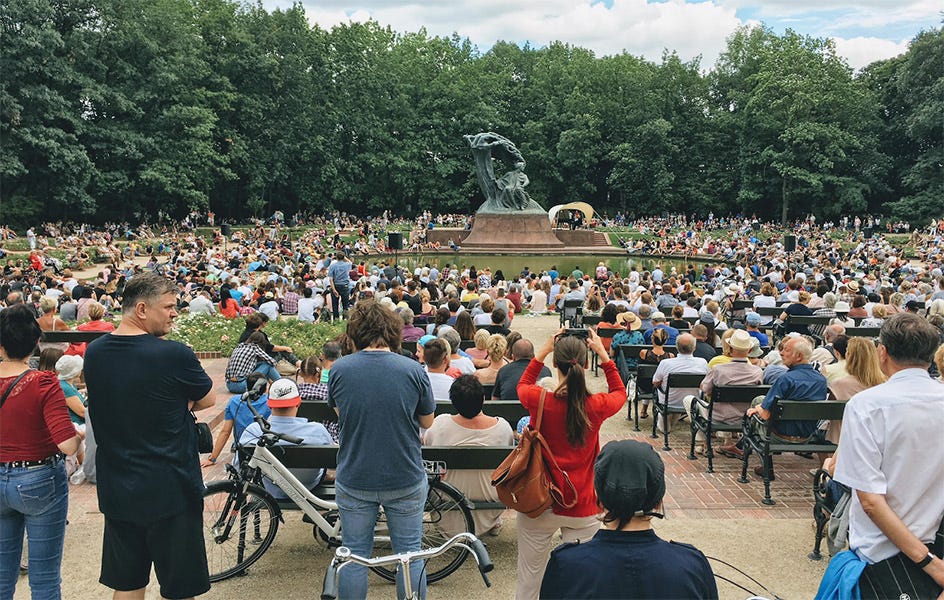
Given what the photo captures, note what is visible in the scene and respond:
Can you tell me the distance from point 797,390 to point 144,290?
17.7ft

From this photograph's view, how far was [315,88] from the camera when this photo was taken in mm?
51219

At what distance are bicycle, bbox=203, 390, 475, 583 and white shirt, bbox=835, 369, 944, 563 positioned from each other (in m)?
2.43

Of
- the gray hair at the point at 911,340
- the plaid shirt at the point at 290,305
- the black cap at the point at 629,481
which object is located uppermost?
the gray hair at the point at 911,340

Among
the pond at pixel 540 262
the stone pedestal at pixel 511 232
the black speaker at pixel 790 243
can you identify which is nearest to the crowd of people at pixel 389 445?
the pond at pixel 540 262

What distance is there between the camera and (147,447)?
3.17 m

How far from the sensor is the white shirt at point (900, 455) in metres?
2.79

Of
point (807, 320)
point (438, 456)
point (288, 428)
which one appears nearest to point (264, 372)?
point (288, 428)

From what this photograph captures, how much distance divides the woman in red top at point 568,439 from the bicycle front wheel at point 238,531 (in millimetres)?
1836

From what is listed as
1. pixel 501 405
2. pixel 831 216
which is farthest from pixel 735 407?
pixel 831 216

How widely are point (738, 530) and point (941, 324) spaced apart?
5.52 meters

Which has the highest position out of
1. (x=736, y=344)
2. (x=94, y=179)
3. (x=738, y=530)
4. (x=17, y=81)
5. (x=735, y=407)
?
(x=17, y=81)

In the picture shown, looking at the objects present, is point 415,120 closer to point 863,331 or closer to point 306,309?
point 306,309

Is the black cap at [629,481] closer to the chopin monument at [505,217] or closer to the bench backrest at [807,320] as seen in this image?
the bench backrest at [807,320]

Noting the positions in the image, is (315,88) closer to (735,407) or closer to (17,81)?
(17,81)
